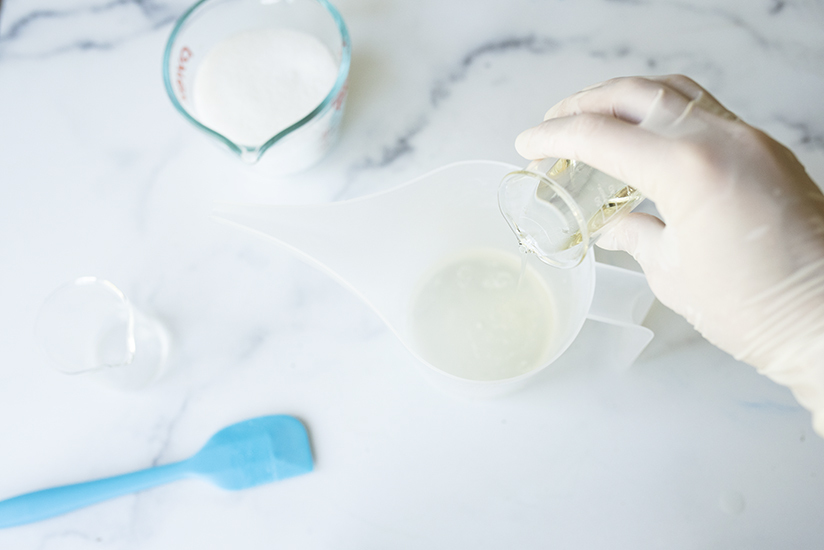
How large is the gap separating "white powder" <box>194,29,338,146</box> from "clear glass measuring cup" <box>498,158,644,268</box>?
33 centimetres

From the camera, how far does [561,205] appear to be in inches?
27.4

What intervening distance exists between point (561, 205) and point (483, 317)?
10.5 inches

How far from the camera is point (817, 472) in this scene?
79 cm

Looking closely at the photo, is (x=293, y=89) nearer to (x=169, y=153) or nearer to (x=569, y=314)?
→ (x=169, y=153)

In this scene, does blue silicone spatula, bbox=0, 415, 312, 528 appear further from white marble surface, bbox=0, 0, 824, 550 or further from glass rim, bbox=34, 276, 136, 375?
glass rim, bbox=34, 276, 136, 375

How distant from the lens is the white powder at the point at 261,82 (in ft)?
2.73

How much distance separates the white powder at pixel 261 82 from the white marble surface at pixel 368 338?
0.36ft

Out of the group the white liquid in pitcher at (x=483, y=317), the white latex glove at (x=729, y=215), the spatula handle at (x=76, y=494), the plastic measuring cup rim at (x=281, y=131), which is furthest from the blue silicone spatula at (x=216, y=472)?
the white latex glove at (x=729, y=215)

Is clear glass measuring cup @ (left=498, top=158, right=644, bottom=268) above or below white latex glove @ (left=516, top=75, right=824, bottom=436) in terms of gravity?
below

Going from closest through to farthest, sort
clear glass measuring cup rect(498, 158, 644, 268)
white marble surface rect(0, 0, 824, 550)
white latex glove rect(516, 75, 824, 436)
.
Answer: white latex glove rect(516, 75, 824, 436) < clear glass measuring cup rect(498, 158, 644, 268) < white marble surface rect(0, 0, 824, 550)

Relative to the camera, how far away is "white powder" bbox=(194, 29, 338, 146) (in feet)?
2.73

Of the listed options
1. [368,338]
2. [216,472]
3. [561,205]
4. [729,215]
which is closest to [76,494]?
[216,472]

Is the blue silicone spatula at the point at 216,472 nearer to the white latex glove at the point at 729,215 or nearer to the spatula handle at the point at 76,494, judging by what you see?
the spatula handle at the point at 76,494

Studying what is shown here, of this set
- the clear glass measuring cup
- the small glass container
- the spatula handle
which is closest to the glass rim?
the small glass container
